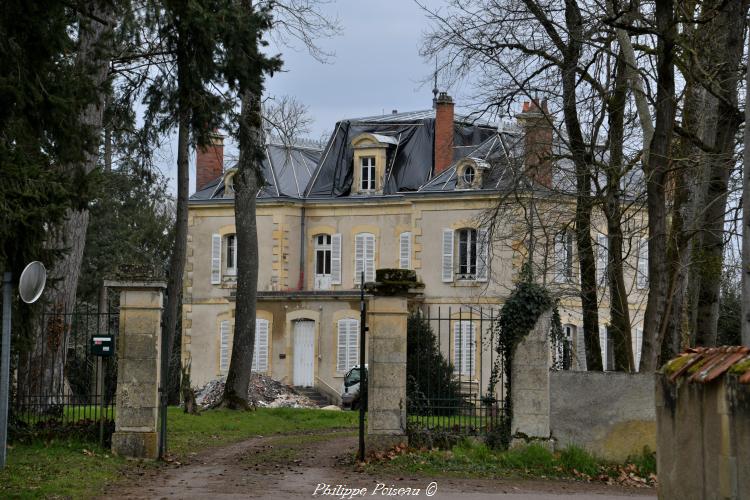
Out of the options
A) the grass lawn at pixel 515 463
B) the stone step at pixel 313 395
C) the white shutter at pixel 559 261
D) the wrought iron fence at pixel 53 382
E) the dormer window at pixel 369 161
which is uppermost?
the dormer window at pixel 369 161

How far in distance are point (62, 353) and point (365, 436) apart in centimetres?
522

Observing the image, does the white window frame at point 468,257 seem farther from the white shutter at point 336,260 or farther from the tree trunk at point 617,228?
the tree trunk at point 617,228

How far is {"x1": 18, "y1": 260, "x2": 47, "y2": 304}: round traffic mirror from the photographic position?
12969mm

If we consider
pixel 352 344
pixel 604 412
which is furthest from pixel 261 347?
pixel 604 412

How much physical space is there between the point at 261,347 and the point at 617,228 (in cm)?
2695

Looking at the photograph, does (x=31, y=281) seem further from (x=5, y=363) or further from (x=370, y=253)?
(x=370, y=253)

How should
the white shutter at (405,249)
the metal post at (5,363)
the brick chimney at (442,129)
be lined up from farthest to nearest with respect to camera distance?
the white shutter at (405,249) → the brick chimney at (442,129) → the metal post at (5,363)

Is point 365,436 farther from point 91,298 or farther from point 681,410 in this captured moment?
point 91,298

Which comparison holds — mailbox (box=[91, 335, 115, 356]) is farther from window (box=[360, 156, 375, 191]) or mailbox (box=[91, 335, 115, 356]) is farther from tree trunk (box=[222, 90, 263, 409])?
window (box=[360, 156, 375, 191])

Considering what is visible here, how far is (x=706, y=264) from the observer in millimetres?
19984

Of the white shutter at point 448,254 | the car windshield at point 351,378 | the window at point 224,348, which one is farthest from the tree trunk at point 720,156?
the window at point 224,348

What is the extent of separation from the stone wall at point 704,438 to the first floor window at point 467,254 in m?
34.4

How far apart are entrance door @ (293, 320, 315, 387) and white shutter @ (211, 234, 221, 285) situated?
4092 mm

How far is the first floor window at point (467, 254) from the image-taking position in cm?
4319
